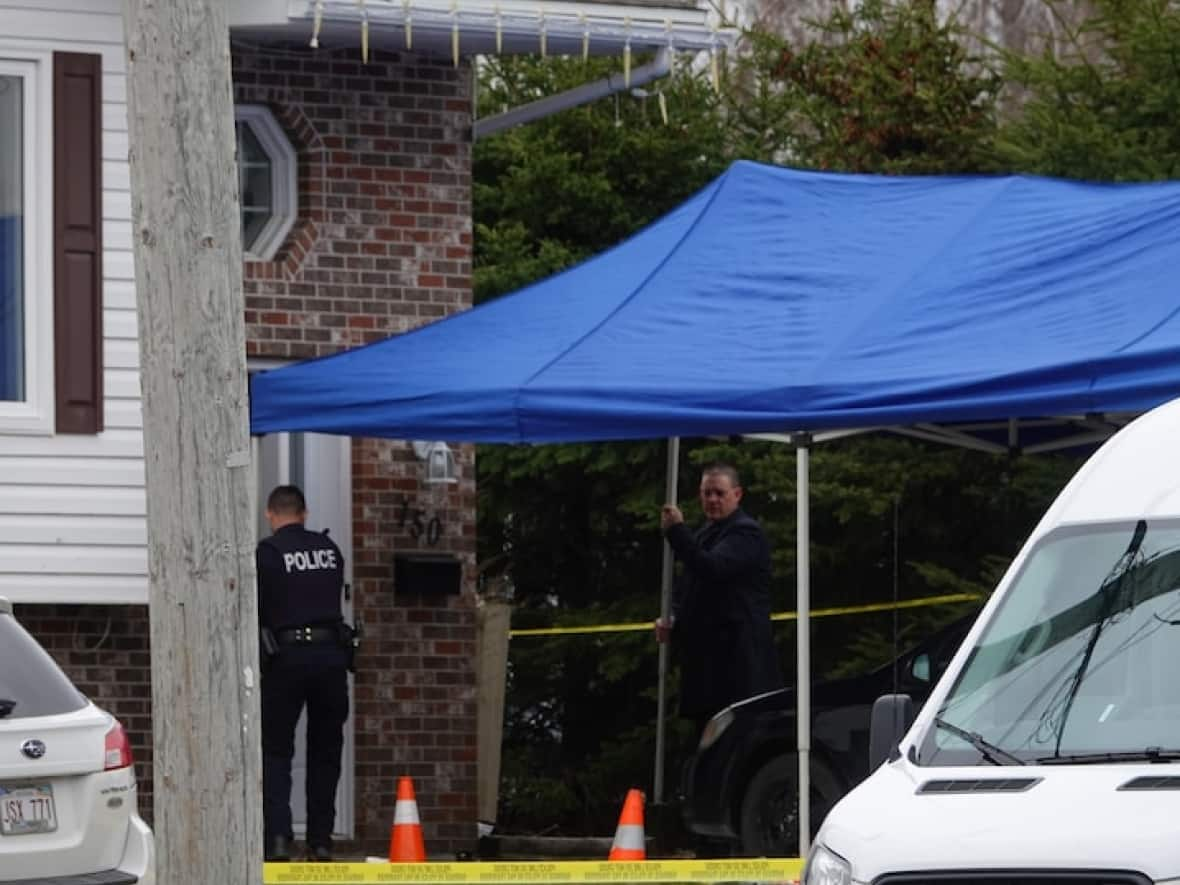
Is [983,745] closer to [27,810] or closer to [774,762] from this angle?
[27,810]

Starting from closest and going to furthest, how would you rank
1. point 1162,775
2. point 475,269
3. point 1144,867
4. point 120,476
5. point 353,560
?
point 1144,867 < point 1162,775 < point 120,476 < point 353,560 < point 475,269

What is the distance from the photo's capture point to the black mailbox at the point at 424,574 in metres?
15.0

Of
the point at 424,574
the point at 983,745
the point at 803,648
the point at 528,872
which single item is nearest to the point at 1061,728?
the point at 983,745

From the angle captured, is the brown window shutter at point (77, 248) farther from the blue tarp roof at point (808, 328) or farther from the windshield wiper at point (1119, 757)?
the windshield wiper at point (1119, 757)

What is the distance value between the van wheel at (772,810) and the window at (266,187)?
4060 mm

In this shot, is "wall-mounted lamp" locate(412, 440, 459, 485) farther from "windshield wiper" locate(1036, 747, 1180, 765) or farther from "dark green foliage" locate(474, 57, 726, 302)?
"windshield wiper" locate(1036, 747, 1180, 765)

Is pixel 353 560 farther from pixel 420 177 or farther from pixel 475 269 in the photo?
pixel 475 269

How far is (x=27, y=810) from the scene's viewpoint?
9.27m

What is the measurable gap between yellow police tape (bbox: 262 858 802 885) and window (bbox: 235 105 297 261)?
4521mm

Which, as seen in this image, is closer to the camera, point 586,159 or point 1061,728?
point 1061,728

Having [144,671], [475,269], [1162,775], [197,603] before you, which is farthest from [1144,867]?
[475,269]

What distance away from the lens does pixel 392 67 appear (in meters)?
15.1

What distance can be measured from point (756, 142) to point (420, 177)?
6.17 meters

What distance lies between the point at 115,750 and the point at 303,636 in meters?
3.72
